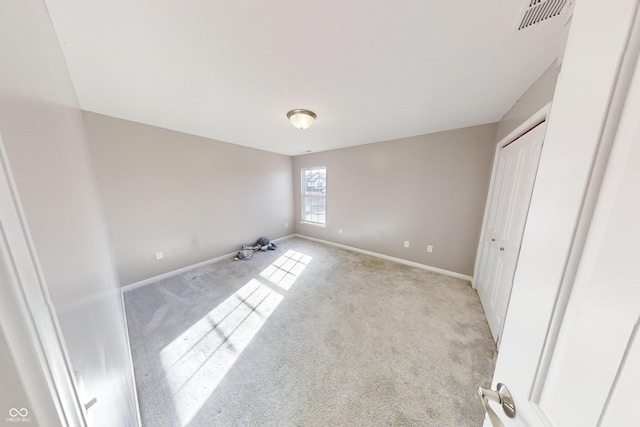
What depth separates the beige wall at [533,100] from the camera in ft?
4.04

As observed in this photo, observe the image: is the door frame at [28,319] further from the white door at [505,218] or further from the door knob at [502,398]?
the white door at [505,218]

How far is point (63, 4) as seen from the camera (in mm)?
876

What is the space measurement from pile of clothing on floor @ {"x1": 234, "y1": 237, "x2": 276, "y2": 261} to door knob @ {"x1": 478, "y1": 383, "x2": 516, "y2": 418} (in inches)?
128

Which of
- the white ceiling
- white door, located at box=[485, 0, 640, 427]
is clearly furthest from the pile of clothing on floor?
white door, located at box=[485, 0, 640, 427]

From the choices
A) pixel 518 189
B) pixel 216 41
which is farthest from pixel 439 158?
pixel 216 41

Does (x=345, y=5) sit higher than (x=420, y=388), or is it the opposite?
(x=345, y=5)

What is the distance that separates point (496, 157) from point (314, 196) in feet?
9.80

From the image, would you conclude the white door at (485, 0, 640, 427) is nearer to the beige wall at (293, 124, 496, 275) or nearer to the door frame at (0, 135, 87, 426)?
the door frame at (0, 135, 87, 426)

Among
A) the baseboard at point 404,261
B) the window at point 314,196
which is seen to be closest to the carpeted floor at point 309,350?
the baseboard at point 404,261

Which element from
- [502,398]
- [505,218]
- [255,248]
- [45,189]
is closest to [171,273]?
[255,248]

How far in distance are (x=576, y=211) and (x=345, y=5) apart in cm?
117

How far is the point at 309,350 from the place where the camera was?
62.2 inches

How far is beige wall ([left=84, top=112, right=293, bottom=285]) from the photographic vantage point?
2.20 meters

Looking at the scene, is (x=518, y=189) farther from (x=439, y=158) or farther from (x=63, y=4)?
(x=63, y=4)
